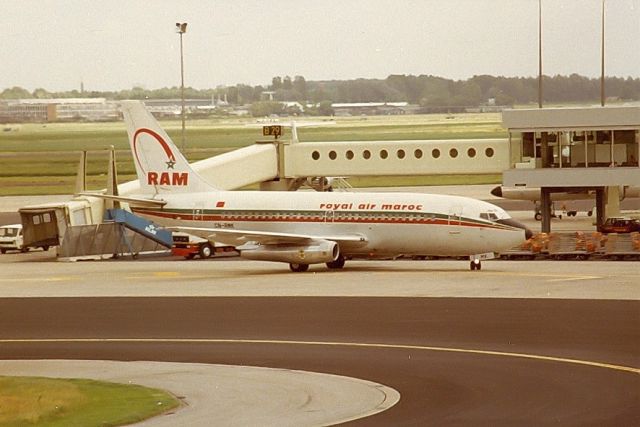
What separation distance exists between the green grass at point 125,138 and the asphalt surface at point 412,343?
86.5 meters

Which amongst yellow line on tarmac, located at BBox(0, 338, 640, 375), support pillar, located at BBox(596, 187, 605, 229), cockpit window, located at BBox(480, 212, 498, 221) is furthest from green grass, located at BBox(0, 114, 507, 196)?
yellow line on tarmac, located at BBox(0, 338, 640, 375)

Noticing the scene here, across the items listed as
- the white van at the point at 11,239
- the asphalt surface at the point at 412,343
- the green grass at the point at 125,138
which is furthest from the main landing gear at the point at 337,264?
the green grass at the point at 125,138

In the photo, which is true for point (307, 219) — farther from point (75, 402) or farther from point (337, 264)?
point (75, 402)

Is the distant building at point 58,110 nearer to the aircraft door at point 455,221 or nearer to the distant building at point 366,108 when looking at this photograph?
the distant building at point 366,108

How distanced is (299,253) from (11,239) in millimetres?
25469

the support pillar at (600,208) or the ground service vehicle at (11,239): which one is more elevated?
the support pillar at (600,208)

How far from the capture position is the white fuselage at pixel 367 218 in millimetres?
56156

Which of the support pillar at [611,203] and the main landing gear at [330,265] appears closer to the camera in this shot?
the main landing gear at [330,265]

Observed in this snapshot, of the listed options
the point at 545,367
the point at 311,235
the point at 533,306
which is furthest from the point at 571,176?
the point at 545,367

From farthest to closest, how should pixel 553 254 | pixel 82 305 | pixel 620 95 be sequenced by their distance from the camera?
pixel 620 95 < pixel 553 254 < pixel 82 305

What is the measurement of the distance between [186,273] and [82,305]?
13671mm

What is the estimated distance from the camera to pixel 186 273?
61.0 meters

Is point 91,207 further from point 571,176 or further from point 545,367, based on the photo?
point 545,367

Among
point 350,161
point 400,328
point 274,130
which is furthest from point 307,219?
point 274,130
